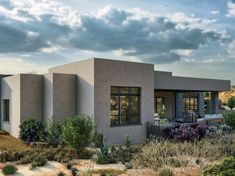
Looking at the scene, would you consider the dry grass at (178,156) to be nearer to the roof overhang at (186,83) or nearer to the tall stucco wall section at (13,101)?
the tall stucco wall section at (13,101)

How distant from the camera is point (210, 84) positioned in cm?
2561

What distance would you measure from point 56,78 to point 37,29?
304 centimetres

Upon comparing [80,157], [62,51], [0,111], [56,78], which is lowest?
[80,157]

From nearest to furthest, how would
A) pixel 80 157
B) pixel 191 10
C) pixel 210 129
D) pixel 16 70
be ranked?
pixel 80 157 → pixel 191 10 → pixel 210 129 → pixel 16 70

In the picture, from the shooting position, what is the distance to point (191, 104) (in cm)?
2962

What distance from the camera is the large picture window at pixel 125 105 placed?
16.1 m

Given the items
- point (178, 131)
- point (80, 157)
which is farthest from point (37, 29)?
point (178, 131)

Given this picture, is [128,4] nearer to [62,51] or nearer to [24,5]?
[24,5]

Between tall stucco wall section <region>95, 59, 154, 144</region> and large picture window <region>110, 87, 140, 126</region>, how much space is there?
0.29m

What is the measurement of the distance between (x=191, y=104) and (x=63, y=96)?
1682 centimetres

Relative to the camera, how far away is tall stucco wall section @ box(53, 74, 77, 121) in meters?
15.9

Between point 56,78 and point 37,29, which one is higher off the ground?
point 37,29

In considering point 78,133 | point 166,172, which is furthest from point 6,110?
point 166,172

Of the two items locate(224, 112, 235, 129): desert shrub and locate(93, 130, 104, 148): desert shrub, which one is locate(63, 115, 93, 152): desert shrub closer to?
locate(93, 130, 104, 148): desert shrub
